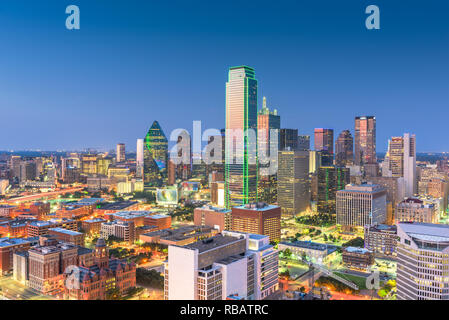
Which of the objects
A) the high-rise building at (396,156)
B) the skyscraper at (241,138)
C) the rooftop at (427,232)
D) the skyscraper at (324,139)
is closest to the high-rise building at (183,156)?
the skyscraper at (241,138)

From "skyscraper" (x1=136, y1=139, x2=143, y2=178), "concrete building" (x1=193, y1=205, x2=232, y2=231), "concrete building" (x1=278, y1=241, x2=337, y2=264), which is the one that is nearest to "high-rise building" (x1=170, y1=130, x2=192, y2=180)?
"skyscraper" (x1=136, y1=139, x2=143, y2=178)

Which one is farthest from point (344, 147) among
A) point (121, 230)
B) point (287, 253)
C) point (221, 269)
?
point (221, 269)

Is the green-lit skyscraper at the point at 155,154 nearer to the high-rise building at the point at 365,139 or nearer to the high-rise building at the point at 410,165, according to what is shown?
the high-rise building at the point at 365,139

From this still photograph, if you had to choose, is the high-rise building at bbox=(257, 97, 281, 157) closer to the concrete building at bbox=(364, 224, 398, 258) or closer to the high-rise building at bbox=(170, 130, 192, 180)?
the high-rise building at bbox=(170, 130, 192, 180)

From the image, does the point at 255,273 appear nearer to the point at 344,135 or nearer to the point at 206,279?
the point at 206,279

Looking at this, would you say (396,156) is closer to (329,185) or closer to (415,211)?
(329,185)
